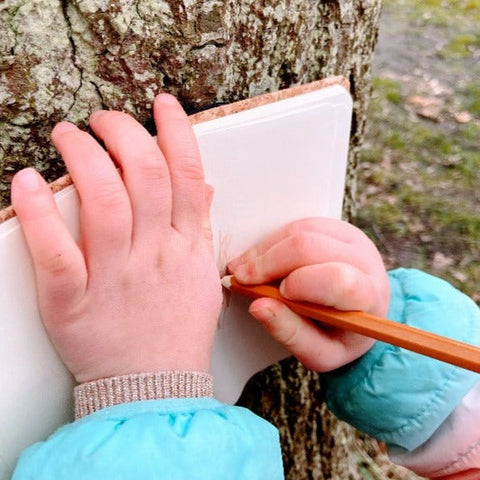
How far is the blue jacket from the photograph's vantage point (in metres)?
0.71

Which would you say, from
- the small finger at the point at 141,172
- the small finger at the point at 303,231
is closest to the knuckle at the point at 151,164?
the small finger at the point at 141,172

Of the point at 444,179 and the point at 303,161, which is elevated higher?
the point at 303,161

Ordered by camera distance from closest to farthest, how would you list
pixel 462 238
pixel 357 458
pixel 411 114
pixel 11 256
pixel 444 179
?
pixel 11 256 < pixel 357 458 < pixel 462 238 < pixel 444 179 < pixel 411 114

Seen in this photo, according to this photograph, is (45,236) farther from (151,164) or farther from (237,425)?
(237,425)

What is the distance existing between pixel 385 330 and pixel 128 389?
28 centimetres

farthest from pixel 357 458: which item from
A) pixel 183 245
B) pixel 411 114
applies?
pixel 411 114

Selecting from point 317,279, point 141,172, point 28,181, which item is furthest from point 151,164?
point 317,279

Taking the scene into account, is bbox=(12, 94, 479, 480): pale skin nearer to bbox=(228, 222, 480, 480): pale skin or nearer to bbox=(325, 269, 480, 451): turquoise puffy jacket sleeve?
bbox=(228, 222, 480, 480): pale skin

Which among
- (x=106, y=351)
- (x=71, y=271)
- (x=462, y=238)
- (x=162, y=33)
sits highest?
(x=162, y=33)

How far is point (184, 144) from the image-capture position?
0.75 metres

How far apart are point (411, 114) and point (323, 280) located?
2.62 meters

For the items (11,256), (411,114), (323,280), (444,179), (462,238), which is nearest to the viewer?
(11,256)

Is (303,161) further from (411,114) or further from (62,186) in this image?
(411,114)

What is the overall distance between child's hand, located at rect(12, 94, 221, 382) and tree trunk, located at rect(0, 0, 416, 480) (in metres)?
0.04
